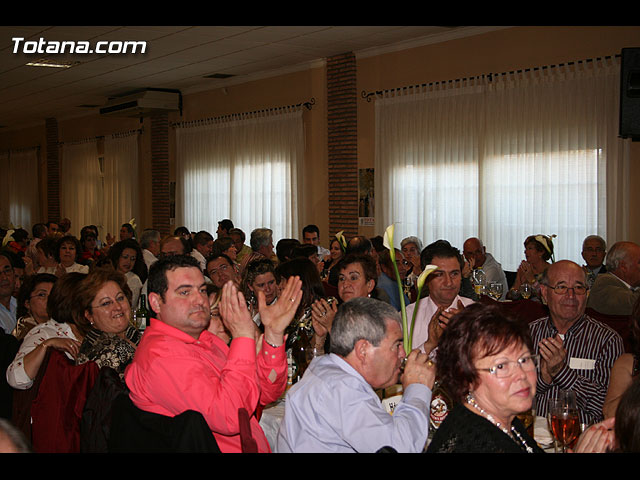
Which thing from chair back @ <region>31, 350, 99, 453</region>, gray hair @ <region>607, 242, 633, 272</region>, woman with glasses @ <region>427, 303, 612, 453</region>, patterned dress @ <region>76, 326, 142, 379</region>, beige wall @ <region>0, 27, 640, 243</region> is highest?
beige wall @ <region>0, 27, 640, 243</region>

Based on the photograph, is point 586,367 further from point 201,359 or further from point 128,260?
point 128,260

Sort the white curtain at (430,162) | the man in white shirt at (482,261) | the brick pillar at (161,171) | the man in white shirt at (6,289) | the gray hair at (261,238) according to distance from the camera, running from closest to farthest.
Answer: the man in white shirt at (6,289), the man in white shirt at (482,261), the white curtain at (430,162), the gray hair at (261,238), the brick pillar at (161,171)

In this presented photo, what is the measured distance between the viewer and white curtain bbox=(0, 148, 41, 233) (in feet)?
64.4

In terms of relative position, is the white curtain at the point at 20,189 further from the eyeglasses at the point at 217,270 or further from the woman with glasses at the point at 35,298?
the woman with glasses at the point at 35,298

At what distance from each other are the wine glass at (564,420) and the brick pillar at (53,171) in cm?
1813

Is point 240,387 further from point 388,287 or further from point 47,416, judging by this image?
point 388,287

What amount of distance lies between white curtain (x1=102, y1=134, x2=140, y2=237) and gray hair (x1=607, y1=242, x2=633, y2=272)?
38.8 ft

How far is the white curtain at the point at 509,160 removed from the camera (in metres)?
7.34

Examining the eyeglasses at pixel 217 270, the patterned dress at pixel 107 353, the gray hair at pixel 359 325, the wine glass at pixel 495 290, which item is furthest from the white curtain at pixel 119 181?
the gray hair at pixel 359 325

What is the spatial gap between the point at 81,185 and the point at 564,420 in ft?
55.1

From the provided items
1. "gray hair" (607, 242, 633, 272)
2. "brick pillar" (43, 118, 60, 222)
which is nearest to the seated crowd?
"gray hair" (607, 242, 633, 272)

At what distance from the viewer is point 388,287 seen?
19.9 ft

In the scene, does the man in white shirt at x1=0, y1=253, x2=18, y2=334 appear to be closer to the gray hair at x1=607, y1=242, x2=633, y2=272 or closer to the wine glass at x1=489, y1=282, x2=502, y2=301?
the wine glass at x1=489, y1=282, x2=502, y2=301

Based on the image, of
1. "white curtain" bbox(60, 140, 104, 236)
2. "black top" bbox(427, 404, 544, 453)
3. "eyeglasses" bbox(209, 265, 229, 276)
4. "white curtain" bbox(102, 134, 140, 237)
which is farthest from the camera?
"white curtain" bbox(60, 140, 104, 236)
